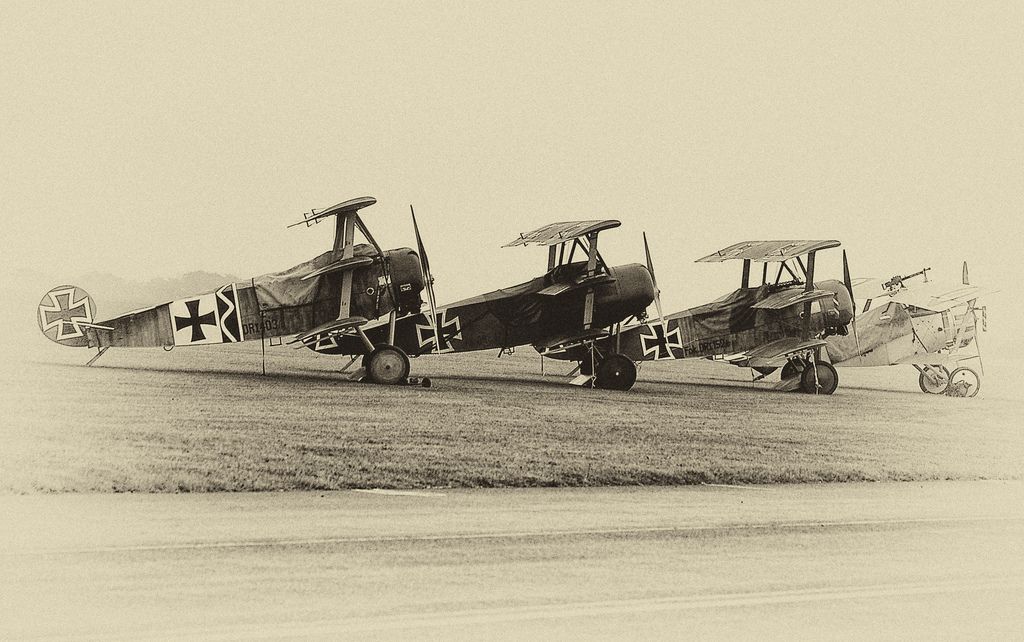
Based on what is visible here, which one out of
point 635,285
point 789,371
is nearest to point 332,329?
point 635,285

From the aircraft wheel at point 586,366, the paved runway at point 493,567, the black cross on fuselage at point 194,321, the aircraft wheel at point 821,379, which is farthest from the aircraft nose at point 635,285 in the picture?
the black cross on fuselage at point 194,321

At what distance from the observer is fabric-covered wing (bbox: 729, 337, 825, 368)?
62.5 ft

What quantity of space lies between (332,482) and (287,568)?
3.34 m

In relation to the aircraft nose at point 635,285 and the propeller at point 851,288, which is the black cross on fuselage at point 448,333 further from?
the propeller at point 851,288

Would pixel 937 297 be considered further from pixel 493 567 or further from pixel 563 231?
pixel 493 567

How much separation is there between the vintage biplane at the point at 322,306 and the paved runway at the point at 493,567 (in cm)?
332

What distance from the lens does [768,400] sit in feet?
56.8

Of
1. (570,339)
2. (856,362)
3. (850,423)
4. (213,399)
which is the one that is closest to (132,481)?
(213,399)

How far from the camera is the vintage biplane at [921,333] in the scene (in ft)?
66.1

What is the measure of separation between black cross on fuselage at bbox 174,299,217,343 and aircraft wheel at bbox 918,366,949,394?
1223cm

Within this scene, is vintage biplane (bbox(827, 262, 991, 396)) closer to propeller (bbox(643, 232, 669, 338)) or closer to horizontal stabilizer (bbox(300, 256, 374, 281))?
propeller (bbox(643, 232, 669, 338))

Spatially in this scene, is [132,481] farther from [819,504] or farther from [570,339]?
[570,339]

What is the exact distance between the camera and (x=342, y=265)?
14.8 meters

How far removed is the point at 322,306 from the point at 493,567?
280 inches
